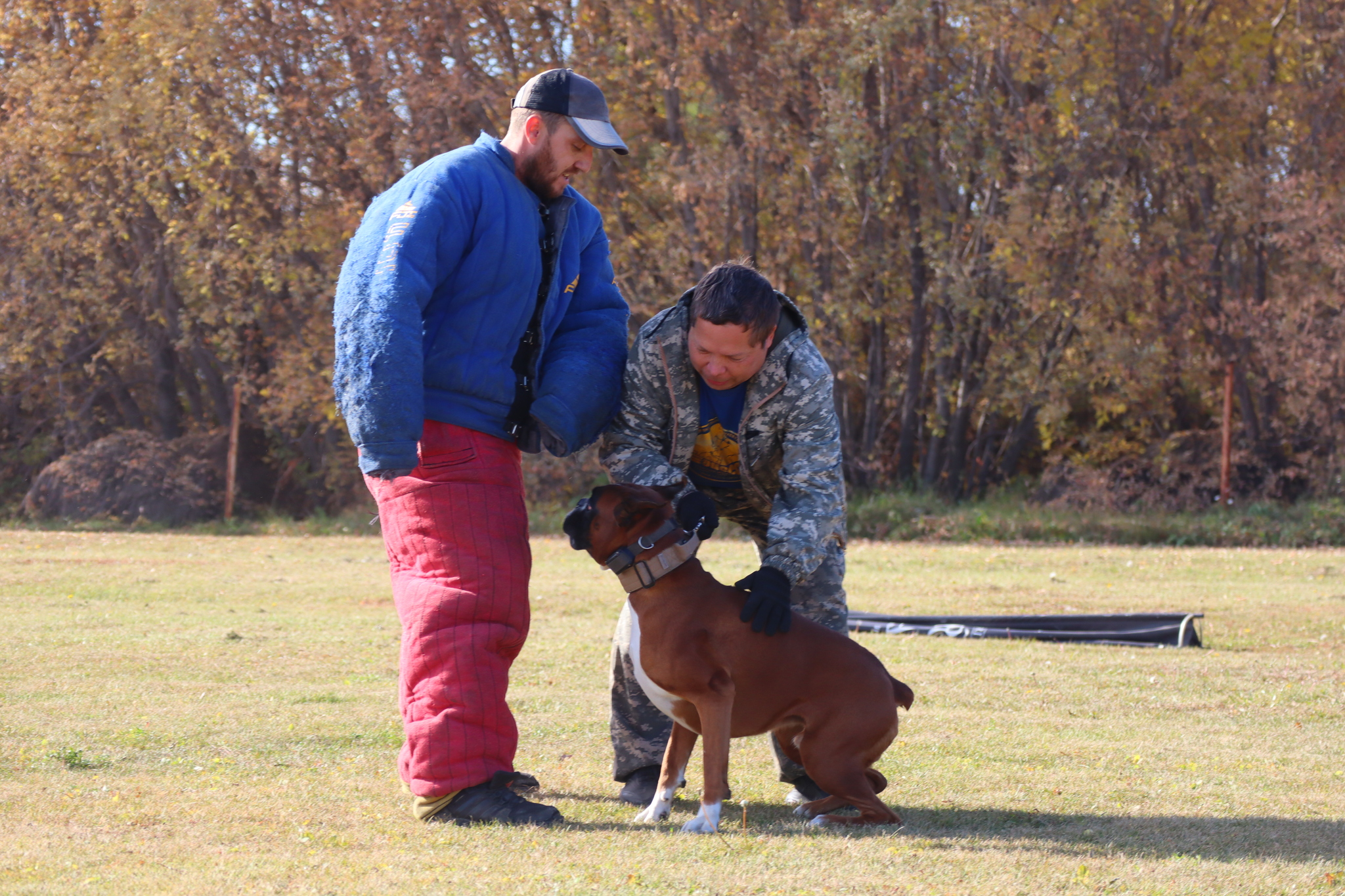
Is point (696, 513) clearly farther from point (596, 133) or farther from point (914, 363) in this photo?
point (914, 363)

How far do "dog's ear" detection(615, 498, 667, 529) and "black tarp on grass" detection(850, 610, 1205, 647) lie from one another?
17.7 ft

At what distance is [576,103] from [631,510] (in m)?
1.39

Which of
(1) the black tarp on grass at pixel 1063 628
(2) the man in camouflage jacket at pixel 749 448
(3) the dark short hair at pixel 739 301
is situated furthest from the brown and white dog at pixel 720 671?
(1) the black tarp on grass at pixel 1063 628

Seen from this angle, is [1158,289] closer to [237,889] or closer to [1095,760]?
[1095,760]

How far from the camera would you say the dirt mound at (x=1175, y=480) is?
18.7 m

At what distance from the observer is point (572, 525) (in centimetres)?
424

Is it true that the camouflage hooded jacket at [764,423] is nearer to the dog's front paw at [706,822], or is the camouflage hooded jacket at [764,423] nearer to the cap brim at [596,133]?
the cap brim at [596,133]

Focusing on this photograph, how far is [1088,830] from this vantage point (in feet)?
14.2

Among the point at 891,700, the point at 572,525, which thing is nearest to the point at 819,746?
the point at 891,700

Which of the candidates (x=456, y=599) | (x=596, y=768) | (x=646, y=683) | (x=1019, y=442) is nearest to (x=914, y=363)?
(x=1019, y=442)

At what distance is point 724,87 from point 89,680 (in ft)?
47.7

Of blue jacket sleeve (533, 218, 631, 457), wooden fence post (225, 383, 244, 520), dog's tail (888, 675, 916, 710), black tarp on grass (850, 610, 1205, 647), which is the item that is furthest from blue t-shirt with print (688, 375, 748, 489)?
wooden fence post (225, 383, 244, 520)

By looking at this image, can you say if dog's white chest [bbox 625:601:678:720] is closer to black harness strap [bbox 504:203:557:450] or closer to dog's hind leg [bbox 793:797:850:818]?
dog's hind leg [bbox 793:797:850:818]

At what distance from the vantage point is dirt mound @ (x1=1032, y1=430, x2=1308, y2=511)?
61.3ft
